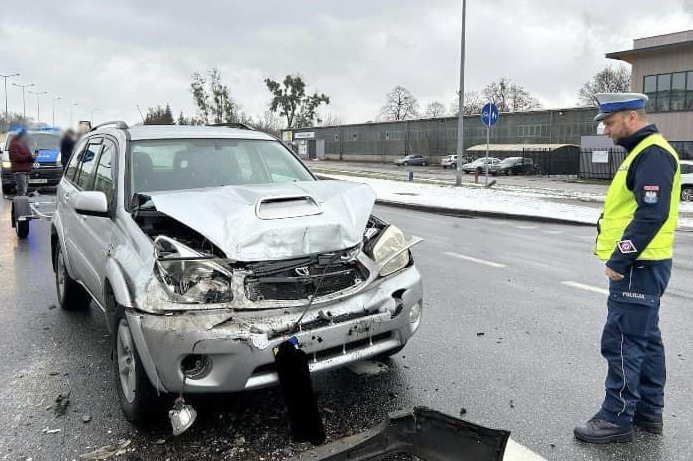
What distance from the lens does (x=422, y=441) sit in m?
3.12

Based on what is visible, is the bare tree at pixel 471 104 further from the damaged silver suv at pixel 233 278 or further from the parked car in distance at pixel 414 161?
the damaged silver suv at pixel 233 278

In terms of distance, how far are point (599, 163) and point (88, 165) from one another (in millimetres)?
37471

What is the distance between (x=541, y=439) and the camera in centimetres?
332

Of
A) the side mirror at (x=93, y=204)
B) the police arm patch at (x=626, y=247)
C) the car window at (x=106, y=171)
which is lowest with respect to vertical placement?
the police arm patch at (x=626, y=247)

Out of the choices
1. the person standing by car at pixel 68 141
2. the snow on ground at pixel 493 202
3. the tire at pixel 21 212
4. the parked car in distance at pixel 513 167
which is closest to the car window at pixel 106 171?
the person standing by car at pixel 68 141

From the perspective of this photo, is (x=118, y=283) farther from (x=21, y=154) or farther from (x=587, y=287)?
(x=21, y=154)

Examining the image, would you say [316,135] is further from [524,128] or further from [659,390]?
[659,390]

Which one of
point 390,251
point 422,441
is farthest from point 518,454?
point 390,251

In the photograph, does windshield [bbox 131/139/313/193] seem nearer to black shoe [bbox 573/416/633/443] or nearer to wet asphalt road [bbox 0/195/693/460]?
wet asphalt road [bbox 0/195/693/460]

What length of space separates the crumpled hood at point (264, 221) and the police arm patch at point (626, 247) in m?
1.49

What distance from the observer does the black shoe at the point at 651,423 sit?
343cm

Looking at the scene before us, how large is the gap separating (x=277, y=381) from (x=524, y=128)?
55391 millimetres

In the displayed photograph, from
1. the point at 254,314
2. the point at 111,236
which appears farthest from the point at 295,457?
the point at 111,236

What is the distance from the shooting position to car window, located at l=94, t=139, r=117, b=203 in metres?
4.39
